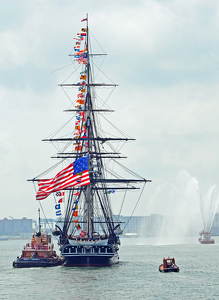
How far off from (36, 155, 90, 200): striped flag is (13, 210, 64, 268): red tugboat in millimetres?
13051

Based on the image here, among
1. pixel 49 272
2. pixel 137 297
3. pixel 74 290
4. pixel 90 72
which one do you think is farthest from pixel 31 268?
pixel 90 72

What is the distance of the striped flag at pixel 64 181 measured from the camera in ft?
224

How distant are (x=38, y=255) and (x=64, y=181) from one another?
51.8ft

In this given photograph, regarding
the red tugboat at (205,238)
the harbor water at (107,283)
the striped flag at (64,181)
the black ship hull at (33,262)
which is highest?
the striped flag at (64,181)

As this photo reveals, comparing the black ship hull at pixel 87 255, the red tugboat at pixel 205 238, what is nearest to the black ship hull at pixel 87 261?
the black ship hull at pixel 87 255

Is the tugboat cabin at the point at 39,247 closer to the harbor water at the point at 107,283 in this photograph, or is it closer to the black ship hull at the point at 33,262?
the black ship hull at the point at 33,262

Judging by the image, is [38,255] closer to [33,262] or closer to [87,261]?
[33,262]

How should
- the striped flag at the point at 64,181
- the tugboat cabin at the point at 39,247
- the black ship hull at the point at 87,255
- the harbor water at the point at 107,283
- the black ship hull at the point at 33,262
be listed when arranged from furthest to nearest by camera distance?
the tugboat cabin at the point at 39,247 < the black ship hull at the point at 33,262 < the black ship hull at the point at 87,255 < the striped flag at the point at 64,181 < the harbor water at the point at 107,283

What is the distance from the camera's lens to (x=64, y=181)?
6912 centimetres

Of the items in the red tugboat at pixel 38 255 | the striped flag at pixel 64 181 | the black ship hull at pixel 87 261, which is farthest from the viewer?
the red tugboat at pixel 38 255

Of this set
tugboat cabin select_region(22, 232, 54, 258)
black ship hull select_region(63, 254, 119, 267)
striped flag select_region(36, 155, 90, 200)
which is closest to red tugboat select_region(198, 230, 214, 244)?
tugboat cabin select_region(22, 232, 54, 258)

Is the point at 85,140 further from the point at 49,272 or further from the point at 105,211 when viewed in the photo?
the point at 49,272

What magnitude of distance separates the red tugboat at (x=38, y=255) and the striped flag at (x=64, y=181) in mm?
13051

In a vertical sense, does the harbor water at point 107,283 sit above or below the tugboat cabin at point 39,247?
below
